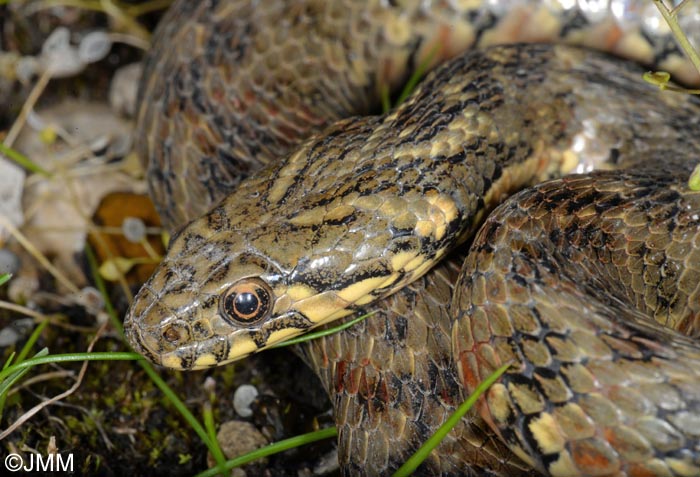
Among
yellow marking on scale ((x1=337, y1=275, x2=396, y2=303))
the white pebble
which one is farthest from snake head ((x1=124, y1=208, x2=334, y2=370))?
the white pebble

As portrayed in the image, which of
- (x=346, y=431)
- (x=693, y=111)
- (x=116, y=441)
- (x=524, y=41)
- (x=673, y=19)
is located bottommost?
(x=116, y=441)

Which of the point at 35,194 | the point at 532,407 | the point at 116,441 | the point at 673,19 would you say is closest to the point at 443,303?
the point at 532,407

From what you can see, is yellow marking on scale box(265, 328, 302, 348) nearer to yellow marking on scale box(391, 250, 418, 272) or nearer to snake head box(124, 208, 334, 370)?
snake head box(124, 208, 334, 370)

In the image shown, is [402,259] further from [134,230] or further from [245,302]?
[134,230]

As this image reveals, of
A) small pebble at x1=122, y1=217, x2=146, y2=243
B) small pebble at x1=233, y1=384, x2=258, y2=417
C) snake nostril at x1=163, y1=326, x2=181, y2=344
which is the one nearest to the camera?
snake nostril at x1=163, y1=326, x2=181, y2=344

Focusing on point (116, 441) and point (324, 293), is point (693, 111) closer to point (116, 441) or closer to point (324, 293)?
point (324, 293)

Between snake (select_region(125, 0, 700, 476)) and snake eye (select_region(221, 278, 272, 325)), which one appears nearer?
snake (select_region(125, 0, 700, 476))

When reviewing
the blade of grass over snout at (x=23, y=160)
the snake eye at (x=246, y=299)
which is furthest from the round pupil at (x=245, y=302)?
the blade of grass over snout at (x=23, y=160)
